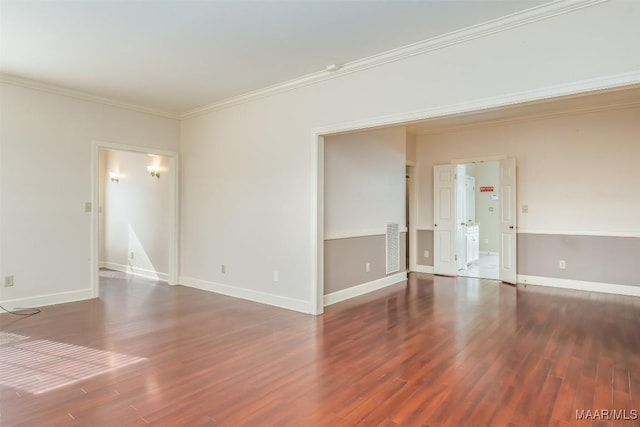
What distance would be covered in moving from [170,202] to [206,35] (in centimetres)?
347

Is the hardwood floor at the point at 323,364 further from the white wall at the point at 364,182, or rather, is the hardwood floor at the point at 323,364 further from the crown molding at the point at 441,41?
the crown molding at the point at 441,41

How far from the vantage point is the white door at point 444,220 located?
697 cm

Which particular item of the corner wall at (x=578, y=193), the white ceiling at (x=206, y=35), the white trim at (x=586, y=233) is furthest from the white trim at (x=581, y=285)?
the white ceiling at (x=206, y=35)

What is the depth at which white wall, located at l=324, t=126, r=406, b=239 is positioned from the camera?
493 cm

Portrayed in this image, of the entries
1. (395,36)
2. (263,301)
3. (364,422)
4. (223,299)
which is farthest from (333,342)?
(395,36)

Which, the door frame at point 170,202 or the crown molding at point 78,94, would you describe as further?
the door frame at point 170,202

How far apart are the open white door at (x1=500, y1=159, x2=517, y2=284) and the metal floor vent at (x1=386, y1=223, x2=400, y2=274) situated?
6.10 feet

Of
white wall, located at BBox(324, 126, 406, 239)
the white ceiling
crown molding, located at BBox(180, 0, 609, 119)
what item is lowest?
white wall, located at BBox(324, 126, 406, 239)

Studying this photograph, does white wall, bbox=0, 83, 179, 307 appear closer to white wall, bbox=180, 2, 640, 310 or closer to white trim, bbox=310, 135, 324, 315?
white wall, bbox=180, 2, 640, 310

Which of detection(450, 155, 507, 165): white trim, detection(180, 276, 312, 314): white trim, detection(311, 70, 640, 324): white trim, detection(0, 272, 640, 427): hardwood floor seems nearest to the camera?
detection(0, 272, 640, 427): hardwood floor

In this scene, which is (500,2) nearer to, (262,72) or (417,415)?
(262,72)

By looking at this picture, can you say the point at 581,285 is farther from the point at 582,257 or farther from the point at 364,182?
the point at 364,182

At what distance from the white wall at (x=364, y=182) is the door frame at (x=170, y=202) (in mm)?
2814

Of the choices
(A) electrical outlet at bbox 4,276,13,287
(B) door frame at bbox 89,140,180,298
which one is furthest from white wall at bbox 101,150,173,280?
(A) electrical outlet at bbox 4,276,13,287
